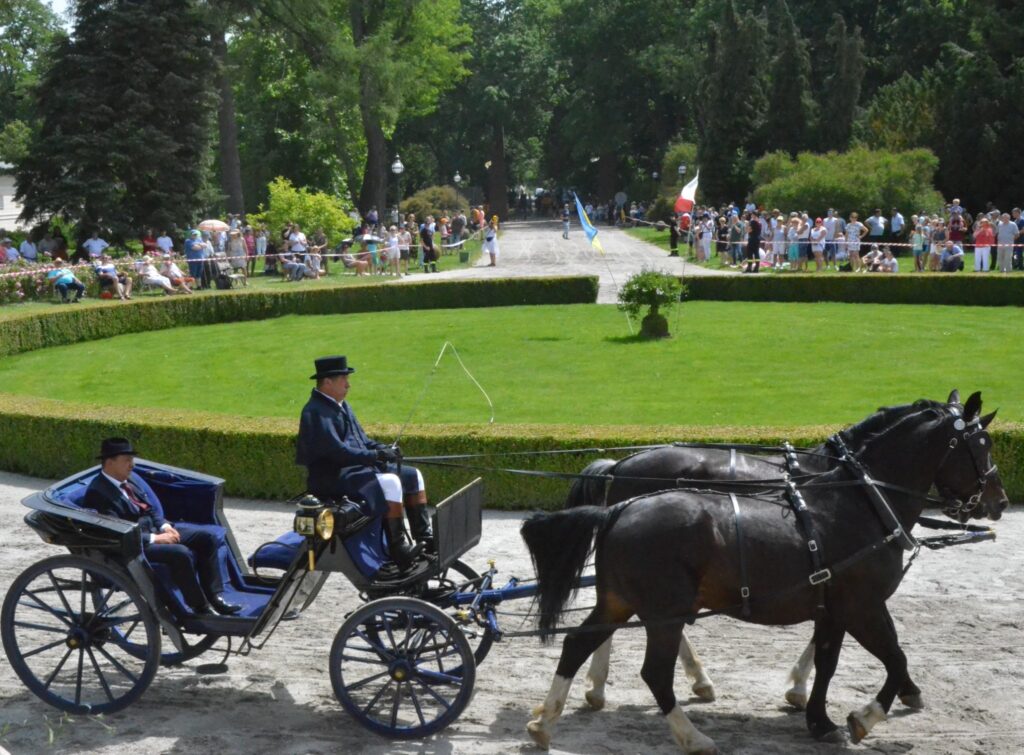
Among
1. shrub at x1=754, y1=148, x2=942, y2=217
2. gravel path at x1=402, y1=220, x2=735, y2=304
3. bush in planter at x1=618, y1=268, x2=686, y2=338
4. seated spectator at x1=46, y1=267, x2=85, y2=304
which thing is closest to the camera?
bush in planter at x1=618, y1=268, x2=686, y2=338

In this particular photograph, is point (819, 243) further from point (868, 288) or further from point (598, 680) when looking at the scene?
point (598, 680)

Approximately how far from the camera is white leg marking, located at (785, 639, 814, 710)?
290 inches


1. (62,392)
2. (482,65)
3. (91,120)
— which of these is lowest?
(62,392)

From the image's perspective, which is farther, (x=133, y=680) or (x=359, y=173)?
(x=359, y=173)

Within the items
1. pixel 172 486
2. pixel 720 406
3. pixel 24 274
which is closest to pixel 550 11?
pixel 24 274

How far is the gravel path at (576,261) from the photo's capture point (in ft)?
116

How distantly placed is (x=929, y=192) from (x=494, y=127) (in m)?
43.0

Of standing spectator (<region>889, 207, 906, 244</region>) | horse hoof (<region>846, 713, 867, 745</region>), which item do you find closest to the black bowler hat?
horse hoof (<region>846, 713, 867, 745</region>)

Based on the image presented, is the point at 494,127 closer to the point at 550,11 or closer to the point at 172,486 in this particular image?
the point at 550,11

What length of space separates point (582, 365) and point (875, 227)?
1844 cm

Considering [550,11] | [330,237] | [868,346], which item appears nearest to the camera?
[868,346]

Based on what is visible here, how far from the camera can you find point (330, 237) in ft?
138

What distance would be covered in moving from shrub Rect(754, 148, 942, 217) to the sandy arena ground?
3113 cm

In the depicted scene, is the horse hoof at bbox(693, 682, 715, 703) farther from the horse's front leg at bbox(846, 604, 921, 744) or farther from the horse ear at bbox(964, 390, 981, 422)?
the horse ear at bbox(964, 390, 981, 422)
